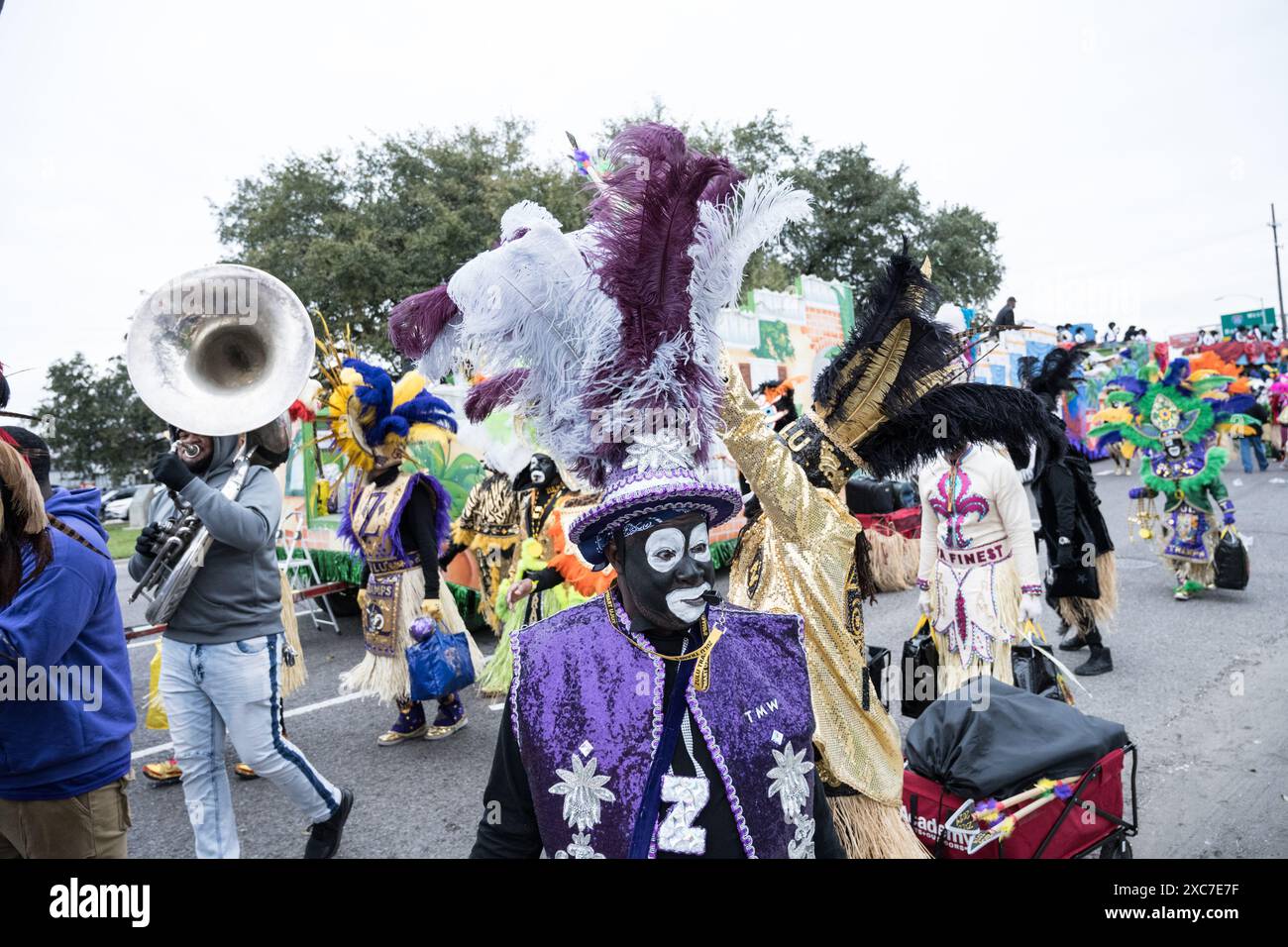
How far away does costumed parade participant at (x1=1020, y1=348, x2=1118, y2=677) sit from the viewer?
6.00 metres

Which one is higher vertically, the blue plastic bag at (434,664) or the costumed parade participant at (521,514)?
the costumed parade participant at (521,514)

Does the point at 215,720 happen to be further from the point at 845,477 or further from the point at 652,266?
the point at 652,266

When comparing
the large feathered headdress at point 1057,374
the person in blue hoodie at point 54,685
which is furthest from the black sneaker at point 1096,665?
the person in blue hoodie at point 54,685

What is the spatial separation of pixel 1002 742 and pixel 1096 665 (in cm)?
368

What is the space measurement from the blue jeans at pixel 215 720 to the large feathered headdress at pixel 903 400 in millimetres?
2346

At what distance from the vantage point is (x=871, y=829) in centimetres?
284

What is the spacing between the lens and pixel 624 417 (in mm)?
1787

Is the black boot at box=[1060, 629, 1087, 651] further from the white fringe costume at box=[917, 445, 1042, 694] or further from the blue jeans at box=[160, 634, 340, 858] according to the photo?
the blue jeans at box=[160, 634, 340, 858]

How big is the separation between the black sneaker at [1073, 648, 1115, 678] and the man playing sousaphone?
5.18 metres

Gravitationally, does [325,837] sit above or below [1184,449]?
below

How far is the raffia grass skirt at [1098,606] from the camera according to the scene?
6219 mm

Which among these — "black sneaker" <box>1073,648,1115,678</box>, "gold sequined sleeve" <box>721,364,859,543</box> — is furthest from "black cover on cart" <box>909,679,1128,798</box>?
"black sneaker" <box>1073,648,1115,678</box>

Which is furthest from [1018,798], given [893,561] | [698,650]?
[893,561]

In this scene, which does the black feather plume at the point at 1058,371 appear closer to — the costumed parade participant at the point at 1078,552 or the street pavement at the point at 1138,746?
the costumed parade participant at the point at 1078,552
